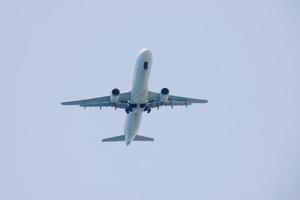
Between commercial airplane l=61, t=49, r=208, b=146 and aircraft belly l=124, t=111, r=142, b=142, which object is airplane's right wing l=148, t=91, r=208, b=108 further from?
aircraft belly l=124, t=111, r=142, b=142

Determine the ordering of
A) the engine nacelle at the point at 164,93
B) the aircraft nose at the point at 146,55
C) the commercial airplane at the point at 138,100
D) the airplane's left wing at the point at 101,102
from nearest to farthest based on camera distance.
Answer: the aircraft nose at the point at 146,55 < the commercial airplane at the point at 138,100 < the engine nacelle at the point at 164,93 < the airplane's left wing at the point at 101,102

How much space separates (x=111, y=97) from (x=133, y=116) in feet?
Answer: 13.5

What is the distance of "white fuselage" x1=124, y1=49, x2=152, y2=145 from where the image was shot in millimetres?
60812

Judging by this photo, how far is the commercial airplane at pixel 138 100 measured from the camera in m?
61.2

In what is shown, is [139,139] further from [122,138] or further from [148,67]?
[148,67]

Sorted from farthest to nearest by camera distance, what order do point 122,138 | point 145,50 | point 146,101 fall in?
point 122,138, point 146,101, point 145,50

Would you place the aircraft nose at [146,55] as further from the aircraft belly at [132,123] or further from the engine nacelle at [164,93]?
the aircraft belly at [132,123]

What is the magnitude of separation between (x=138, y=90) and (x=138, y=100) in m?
1.60

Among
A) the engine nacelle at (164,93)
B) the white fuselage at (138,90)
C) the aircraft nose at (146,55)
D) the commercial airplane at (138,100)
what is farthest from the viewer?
the engine nacelle at (164,93)

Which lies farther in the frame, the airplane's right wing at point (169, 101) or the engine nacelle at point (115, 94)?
the airplane's right wing at point (169, 101)

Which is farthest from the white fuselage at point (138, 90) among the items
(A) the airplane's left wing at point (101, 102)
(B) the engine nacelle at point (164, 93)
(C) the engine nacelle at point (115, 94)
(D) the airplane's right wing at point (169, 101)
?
(B) the engine nacelle at point (164, 93)

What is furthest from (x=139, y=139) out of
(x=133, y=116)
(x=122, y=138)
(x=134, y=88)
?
(x=134, y=88)

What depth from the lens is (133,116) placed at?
220 feet

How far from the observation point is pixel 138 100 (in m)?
64.2
